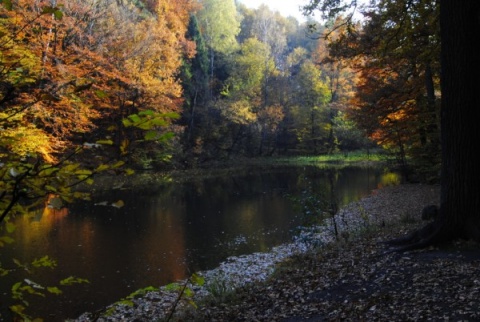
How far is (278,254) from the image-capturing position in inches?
412

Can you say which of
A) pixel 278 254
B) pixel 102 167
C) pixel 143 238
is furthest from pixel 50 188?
pixel 143 238

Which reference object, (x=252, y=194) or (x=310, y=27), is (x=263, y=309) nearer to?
(x=310, y=27)

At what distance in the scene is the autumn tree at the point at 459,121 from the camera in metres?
5.80

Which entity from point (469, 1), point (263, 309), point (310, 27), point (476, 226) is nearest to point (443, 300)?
point (476, 226)

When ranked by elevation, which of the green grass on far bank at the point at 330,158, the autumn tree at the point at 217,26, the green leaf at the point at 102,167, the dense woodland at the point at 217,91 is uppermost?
the autumn tree at the point at 217,26

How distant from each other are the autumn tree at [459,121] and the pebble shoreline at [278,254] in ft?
11.3

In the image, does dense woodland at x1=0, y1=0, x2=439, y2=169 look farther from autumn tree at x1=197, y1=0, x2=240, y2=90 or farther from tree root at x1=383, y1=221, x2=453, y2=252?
tree root at x1=383, y1=221, x2=453, y2=252

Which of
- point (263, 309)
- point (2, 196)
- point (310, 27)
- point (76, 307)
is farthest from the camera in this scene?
point (310, 27)

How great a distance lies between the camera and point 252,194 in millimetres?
20875

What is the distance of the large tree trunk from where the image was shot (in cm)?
580

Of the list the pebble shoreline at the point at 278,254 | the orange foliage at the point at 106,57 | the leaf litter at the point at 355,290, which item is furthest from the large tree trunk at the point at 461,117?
the orange foliage at the point at 106,57

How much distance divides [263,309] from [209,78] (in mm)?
37978

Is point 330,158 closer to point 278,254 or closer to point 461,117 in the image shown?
point 278,254

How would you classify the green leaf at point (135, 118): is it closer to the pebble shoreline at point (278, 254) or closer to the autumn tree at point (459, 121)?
the pebble shoreline at point (278, 254)
